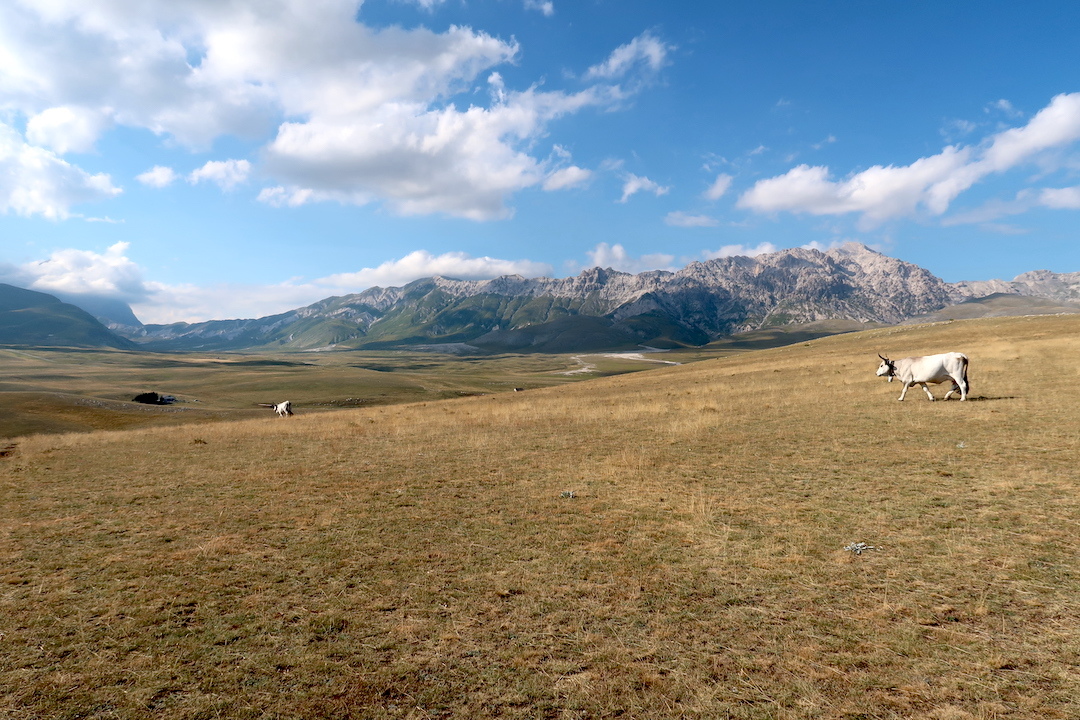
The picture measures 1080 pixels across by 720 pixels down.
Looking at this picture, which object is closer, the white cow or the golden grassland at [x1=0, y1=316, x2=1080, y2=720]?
the golden grassland at [x1=0, y1=316, x2=1080, y2=720]

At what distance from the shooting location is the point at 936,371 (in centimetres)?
2614

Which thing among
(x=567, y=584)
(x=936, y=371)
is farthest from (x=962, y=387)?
(x=567, y=584)

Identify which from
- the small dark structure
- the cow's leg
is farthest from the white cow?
the small dark structure

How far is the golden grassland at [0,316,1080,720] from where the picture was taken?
5887 mm

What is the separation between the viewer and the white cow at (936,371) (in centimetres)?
2503

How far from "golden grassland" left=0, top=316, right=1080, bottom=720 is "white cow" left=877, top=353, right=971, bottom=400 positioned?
6.37 m

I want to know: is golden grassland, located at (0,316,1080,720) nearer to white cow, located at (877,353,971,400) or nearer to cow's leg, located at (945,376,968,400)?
cow's leg, located at (945,376,968,400)

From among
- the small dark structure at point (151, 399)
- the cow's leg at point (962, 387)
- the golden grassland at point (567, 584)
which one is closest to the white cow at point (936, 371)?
the cow's leg at point (962, 387)

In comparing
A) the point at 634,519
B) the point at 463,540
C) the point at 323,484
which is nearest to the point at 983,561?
the point at 634,519

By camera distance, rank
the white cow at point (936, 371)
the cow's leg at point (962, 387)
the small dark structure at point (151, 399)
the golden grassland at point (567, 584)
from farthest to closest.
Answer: the small dark structure at point (151, 399)
the white cow at point (936, 371)
the cow's leg at point (962, 387)
the golden grassland at point (567, 584)

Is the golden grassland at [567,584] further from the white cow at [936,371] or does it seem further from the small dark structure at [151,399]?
the small dark structure at [151,399]

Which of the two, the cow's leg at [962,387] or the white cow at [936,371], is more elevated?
the white cow at [936,371]

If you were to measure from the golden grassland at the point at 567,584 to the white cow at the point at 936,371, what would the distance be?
6.37 metres

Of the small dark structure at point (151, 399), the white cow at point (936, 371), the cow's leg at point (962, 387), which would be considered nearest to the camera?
the cow's leg at point (962, 387)
